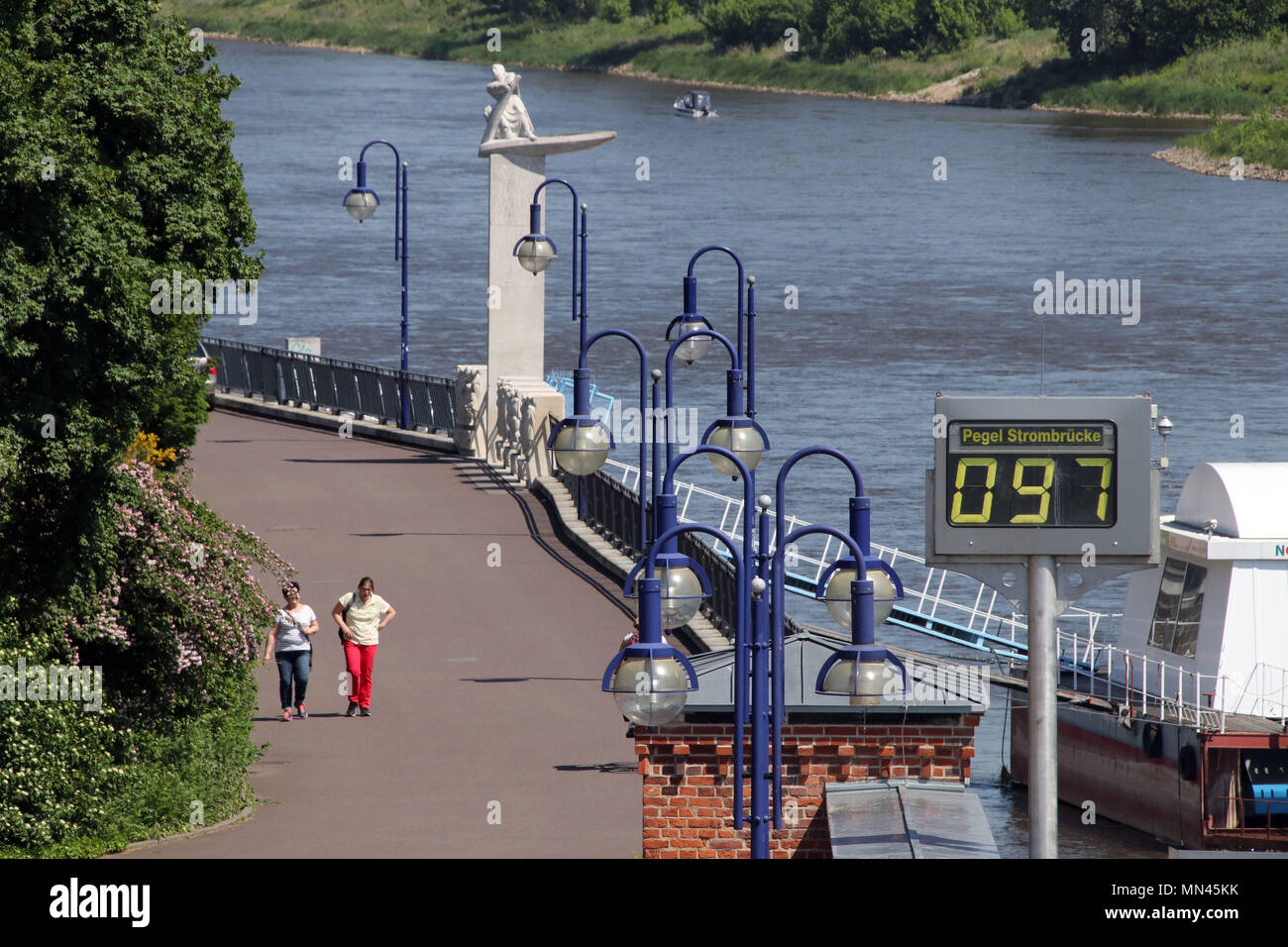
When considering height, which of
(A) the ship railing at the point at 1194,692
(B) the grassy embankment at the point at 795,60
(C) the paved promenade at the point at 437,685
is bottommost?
(A) the ship railing at the point at 1194,692

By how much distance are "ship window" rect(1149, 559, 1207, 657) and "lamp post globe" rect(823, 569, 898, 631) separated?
1081 cm

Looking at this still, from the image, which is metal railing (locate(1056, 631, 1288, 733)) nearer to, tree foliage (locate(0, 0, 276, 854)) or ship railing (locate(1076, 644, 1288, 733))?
ship railing (locate(1076, 644, 1288, 733))

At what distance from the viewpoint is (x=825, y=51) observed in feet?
454

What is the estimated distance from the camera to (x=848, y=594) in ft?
47.9

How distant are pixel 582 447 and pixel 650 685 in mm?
6523

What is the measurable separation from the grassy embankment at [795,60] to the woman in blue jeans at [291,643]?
8683cm

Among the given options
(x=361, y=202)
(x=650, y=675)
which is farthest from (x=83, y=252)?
(x=361, y=202)

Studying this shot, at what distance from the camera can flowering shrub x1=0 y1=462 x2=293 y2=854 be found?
16188mm

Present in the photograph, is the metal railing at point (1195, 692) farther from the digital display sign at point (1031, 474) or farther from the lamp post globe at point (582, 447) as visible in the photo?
the digital display sign at point (1031, 474)

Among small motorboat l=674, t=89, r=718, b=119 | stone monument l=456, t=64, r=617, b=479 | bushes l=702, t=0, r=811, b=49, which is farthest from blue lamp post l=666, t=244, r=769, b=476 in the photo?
bushes l=702, t=0, r=811, b=49

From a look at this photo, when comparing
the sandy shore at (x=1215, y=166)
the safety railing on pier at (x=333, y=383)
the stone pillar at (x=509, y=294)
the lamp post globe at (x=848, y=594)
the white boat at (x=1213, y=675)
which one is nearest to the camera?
the lamp post globe at (x=848, y=594)

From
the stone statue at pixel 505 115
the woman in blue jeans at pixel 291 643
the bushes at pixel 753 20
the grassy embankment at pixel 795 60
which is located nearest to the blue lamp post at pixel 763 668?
the woman in blue jeans at pixel 291 643

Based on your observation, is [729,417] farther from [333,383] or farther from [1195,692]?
[333,383]

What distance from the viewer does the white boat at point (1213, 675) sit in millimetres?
23828
